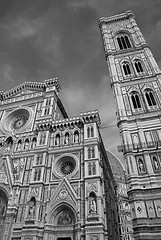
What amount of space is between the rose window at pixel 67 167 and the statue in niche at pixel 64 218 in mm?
4070

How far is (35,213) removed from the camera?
17.7 m

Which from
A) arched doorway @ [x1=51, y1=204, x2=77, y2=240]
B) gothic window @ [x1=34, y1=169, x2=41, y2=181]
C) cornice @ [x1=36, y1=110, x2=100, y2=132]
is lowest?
arched doorway @ [x1=51, y1=204, x2=77, y2=240]

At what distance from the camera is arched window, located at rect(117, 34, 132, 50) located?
3064 centimetres

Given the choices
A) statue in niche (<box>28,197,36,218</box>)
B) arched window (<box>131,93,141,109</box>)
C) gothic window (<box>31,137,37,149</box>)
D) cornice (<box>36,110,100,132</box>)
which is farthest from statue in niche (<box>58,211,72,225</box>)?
arched window (<box>131,93,141,109</box>)

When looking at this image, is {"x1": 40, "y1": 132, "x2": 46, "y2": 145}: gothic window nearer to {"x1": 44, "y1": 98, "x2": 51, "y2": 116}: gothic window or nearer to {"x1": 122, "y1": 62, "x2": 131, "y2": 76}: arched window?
{"x1": 44, "y1": 98, "x2": 51, "y2": 116}: gothic window

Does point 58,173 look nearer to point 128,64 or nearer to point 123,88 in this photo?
point 123,88

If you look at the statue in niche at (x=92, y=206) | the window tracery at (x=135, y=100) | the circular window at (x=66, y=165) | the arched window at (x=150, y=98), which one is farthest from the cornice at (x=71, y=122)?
the statue in niche at (x=92, y=206)

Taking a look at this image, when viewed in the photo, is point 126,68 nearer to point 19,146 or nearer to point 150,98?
point 150,98

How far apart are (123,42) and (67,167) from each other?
22854 mm

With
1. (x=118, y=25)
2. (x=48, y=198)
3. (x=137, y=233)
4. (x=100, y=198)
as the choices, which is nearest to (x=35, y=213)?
(x=48, y=198)

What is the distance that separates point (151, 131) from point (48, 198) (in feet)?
41.4

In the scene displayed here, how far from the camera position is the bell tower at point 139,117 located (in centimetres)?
1532

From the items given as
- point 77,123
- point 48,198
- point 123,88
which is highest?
point 123,88

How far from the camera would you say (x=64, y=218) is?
58.8 feet
